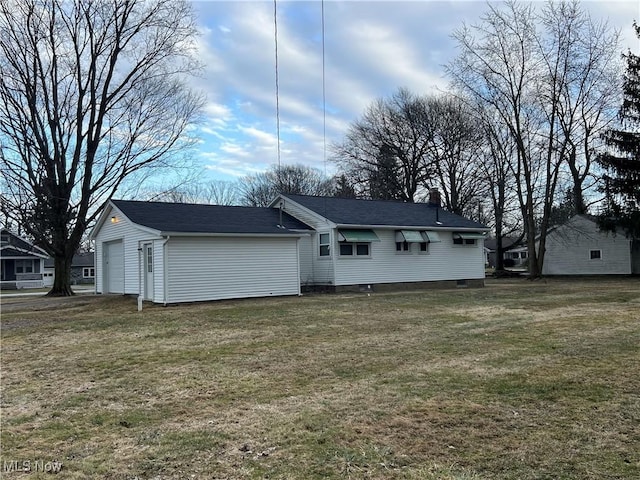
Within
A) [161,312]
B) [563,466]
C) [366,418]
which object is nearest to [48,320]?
[161,312]

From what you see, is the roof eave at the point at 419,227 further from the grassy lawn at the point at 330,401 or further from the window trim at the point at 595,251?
the window trim at the point at 595,251

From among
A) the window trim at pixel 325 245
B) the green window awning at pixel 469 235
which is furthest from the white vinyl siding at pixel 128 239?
the green window awning at pixel 469 235

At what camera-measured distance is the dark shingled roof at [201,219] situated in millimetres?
16359

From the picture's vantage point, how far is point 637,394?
513 centimetres

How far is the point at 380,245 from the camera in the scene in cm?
2122

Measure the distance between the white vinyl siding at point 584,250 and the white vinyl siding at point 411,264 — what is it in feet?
39.0

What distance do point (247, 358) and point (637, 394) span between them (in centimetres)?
473

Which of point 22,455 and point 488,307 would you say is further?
point 488,307

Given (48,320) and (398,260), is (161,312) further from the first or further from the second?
(398,260)

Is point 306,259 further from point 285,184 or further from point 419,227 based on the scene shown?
point 285,184

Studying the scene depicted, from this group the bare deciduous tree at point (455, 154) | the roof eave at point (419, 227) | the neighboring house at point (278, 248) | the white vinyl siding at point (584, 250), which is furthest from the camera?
the bare deciduous tree at point (455, 154)

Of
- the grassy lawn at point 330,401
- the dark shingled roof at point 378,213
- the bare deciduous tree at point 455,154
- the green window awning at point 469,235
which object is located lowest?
the grassy lawn at point 330,401

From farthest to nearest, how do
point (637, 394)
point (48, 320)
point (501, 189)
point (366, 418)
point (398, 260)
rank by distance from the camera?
point (501, 189) → point (398, 260) → point (48, 320) → point (637, 394) → point (366, 418)

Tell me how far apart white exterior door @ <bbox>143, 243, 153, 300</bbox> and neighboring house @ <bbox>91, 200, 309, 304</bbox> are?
0.10 feet
